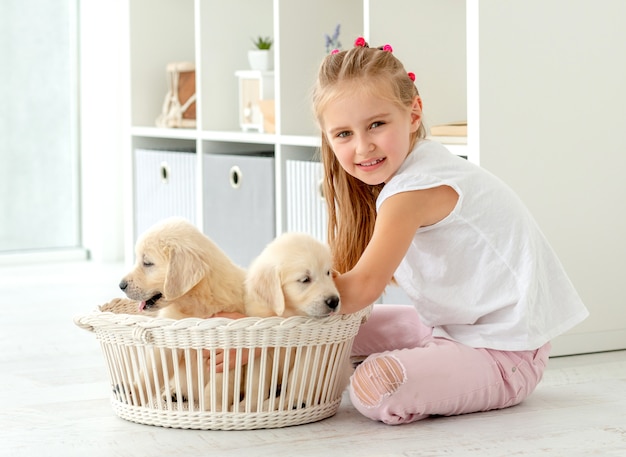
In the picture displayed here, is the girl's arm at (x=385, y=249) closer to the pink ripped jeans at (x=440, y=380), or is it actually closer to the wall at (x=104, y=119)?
the pink ripped jeans at (x=440, y=380)

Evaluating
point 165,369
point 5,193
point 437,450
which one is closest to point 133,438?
point 165,369

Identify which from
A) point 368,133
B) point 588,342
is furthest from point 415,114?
point 588,342

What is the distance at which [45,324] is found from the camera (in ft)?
8.89

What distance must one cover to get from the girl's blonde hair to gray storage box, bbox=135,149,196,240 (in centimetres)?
137

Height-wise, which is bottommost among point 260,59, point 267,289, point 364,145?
point 267,289

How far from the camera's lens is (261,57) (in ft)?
10.1

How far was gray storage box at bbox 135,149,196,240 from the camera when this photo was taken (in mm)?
3273

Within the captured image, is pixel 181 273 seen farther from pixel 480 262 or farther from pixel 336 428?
pixel 480 262

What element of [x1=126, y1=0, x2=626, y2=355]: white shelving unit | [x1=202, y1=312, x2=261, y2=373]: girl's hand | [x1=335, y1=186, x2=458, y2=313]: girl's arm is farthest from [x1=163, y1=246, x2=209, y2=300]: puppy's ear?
[x1=126, y1=0, x2=626, y2=355]: white shelving unit

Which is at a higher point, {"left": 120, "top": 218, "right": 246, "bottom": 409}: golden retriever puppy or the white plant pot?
the white plant pot

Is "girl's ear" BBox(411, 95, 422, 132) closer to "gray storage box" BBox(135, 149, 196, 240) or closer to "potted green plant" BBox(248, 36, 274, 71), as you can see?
"potted green plant" BBox(248, 36, 274, 71)

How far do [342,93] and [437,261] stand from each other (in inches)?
12.9

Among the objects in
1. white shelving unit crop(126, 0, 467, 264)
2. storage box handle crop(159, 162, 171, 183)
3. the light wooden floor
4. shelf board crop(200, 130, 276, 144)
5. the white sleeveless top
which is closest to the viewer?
the light wooden floor

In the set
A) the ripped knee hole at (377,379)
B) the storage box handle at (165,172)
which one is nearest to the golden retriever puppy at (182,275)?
the ripped knee hole at (377,379)
